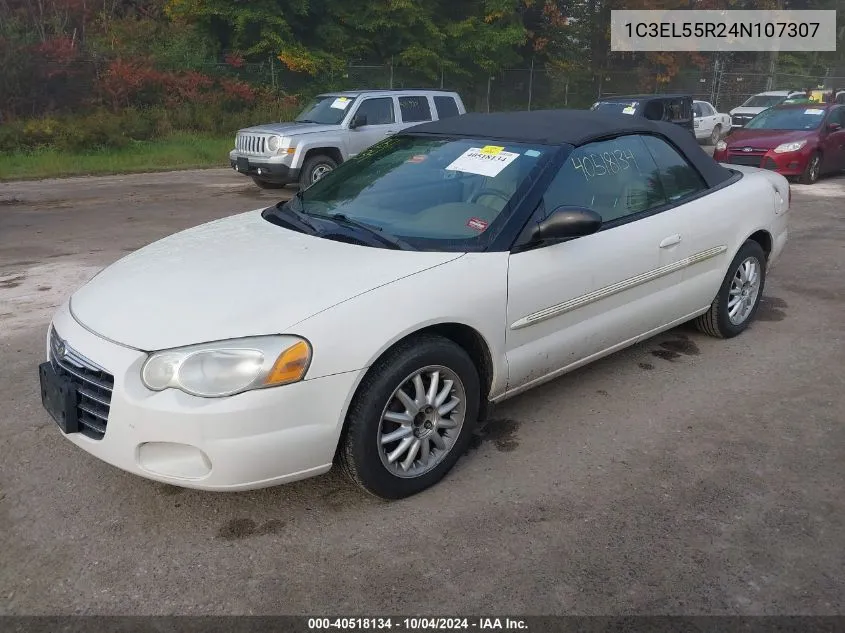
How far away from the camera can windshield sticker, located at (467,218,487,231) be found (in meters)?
3.49

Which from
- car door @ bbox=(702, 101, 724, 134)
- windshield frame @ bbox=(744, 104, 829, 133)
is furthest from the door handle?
car door @ bbox=(702, 101, 724, 134)

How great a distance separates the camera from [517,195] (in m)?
3.58

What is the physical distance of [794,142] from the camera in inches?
506

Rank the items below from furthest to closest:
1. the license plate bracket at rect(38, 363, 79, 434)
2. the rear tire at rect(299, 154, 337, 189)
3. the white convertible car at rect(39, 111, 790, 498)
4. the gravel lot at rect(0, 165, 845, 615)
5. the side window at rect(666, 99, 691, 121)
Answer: the side window at rect(666, 99, 691, 121), the rear tire at rect(299, 154, 337, 189), the license plate bracket at rect(38, 363, 79, 434), the white convertible car at rect(39, 111, 790, 498), the gravel lot at rect(0, 165, 845, 615)

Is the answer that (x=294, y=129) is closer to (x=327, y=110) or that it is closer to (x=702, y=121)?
(x=327, y=110)

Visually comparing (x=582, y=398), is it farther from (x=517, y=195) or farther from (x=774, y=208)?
(x=774, y=208)

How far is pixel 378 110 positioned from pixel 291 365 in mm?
10540

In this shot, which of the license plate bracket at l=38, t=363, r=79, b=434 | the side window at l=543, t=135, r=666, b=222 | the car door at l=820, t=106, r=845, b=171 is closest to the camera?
the license plate bracket at l=38, t=363, r=79, b=434

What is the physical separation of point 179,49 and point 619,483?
22.2 metres

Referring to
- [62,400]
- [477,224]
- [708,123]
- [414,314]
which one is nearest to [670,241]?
[477,224]

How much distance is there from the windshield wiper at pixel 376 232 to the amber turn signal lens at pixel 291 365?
0.82m

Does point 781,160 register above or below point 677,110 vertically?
below

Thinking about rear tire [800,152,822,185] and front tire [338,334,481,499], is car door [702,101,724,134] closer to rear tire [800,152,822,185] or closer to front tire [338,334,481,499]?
rear tire [800,152,822,185]

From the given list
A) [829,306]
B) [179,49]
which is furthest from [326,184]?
[179,49]
